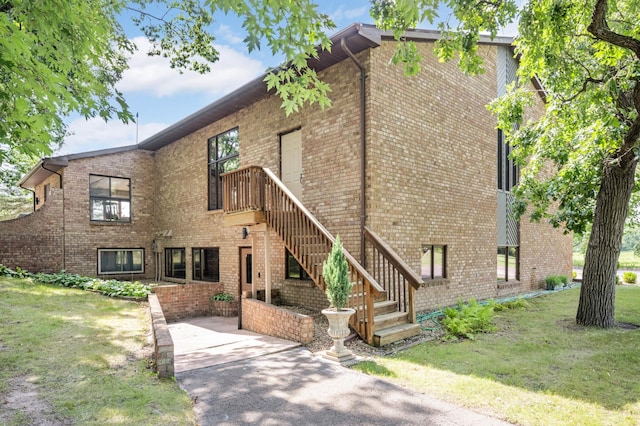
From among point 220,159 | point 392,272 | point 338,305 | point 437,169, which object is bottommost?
point 338,305

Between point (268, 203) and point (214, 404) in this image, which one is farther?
point (268, 203)

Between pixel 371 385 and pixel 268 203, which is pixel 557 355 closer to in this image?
pixel 371 385

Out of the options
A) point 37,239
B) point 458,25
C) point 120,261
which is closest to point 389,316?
point 458,25

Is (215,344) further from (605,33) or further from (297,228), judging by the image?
(605,33)

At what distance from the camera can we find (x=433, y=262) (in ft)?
31.9

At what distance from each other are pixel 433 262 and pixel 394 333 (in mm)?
3431

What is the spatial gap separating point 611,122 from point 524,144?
7.66 ft

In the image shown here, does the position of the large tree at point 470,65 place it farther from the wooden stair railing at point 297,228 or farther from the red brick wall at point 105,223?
the red brick wall at point 105,223

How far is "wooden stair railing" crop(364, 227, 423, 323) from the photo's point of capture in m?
7.36

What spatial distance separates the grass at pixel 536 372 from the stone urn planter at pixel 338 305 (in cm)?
56

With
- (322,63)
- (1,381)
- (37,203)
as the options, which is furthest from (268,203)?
(37,203)

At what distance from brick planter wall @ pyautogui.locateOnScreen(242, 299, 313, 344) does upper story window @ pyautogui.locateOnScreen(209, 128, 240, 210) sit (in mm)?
5209

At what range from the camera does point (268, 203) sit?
9070 mm

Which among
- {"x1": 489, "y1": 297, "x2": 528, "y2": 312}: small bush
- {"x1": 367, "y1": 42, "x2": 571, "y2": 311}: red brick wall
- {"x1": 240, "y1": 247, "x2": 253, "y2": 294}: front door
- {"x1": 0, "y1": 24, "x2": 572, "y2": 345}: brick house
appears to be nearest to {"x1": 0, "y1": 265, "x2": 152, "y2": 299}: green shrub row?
{"x1": 0, "y1": 24, "x2": 572, "y2": 345}: brick house
